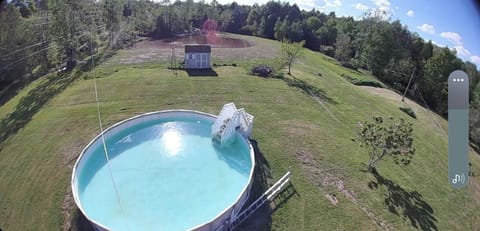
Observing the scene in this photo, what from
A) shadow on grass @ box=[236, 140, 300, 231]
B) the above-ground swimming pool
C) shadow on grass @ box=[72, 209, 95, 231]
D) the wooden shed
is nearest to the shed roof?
the wooden shed

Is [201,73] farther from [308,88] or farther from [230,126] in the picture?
[230,126]

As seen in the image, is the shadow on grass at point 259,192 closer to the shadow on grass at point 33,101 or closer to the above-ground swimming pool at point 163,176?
the above-ground swimming pool at point 163,176

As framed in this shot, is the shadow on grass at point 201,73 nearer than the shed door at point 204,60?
Yes

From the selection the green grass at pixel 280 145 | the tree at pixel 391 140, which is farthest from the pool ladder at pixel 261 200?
→ the tree at pixel 391 140

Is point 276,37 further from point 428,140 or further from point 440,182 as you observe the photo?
point 440,182

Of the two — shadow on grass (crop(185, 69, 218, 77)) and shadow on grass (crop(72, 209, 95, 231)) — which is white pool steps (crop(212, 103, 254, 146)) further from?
shadow on grass (crop(185, 69, 218, 77))
